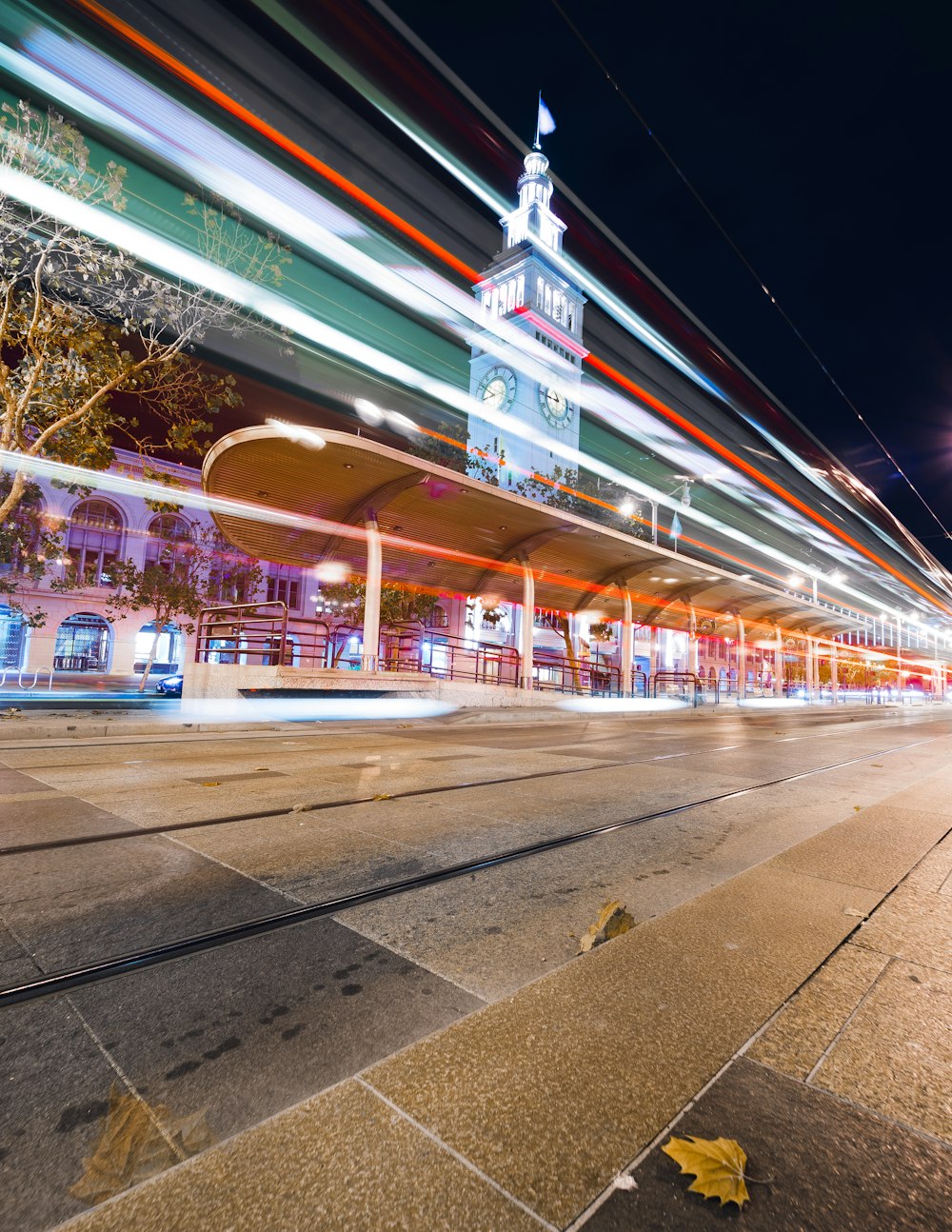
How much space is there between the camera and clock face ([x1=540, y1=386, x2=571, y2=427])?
88000mm

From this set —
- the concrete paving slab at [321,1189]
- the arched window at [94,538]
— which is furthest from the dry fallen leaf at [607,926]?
the arched window at [94,538]

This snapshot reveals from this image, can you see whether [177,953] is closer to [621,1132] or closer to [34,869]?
[34,869]

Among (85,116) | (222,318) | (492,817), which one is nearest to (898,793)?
(492,817)

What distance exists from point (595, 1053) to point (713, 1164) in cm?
46

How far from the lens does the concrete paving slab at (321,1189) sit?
1.20 metres

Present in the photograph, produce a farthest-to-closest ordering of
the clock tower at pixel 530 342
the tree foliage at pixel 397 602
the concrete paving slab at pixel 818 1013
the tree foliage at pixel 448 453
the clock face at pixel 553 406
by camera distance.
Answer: the clock face at pixel 553 406
the clock tower at pixel 530 342
the tree foliage at pixel 448 453
the tree foliage at pixel 397 602
the concrete paving slab at pixel 818 1013

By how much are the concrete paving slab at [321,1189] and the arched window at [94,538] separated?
154 feet

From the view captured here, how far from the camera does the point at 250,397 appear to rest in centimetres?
4778

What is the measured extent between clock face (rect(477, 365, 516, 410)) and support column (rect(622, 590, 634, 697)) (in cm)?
Answer: 6588

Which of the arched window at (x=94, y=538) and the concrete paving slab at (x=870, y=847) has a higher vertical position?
the arched window at (x=94, y=538)

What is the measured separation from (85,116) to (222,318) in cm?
414

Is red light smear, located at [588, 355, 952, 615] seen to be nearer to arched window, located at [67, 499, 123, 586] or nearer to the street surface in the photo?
the street surface

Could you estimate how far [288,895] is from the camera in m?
3.13

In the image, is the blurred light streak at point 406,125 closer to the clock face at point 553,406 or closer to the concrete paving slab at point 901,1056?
the concrete paving slab at point 901,1056
